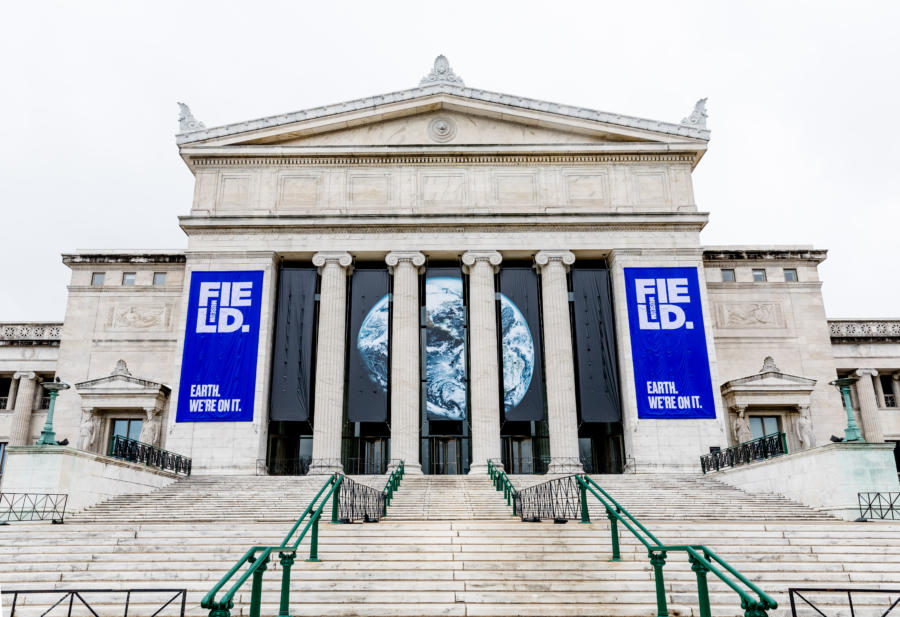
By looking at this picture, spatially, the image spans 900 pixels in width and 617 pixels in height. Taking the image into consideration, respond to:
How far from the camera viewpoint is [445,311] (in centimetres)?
3262

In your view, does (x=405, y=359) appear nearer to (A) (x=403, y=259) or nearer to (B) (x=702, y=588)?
(A) (x=403, y=259)

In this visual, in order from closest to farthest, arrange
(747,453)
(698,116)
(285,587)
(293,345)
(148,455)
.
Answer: (285,587) → (747,453) → (148,455) → (293,345) → (698,116)

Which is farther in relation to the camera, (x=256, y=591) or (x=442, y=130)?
(x=442, y=130)

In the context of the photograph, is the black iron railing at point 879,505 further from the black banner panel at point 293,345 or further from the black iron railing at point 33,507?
the black iron railing at point 33,507

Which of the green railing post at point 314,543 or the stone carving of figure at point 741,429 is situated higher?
the stone carving of figure at point 741,429

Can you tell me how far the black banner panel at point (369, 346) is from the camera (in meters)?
31.0

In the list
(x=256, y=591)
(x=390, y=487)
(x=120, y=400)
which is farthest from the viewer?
(x=120, y=400)

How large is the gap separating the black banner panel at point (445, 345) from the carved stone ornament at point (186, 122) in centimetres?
1356

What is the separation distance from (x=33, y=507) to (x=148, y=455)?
696cm

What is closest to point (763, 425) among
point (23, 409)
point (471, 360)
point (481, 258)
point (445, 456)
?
point (471, 360)

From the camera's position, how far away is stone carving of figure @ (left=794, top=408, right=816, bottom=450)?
31.5 metres

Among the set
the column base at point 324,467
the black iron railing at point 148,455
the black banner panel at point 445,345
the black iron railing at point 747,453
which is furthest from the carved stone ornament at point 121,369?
the black iron railing at point 747,453

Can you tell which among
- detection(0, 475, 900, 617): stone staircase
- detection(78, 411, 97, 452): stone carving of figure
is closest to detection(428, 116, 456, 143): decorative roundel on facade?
detection(78, 411, 97, 452): stone carving of figure

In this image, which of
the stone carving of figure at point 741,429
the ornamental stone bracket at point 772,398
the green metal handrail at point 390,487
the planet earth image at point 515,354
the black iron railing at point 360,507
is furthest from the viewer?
the ornamental stone bracket at point 772,398
